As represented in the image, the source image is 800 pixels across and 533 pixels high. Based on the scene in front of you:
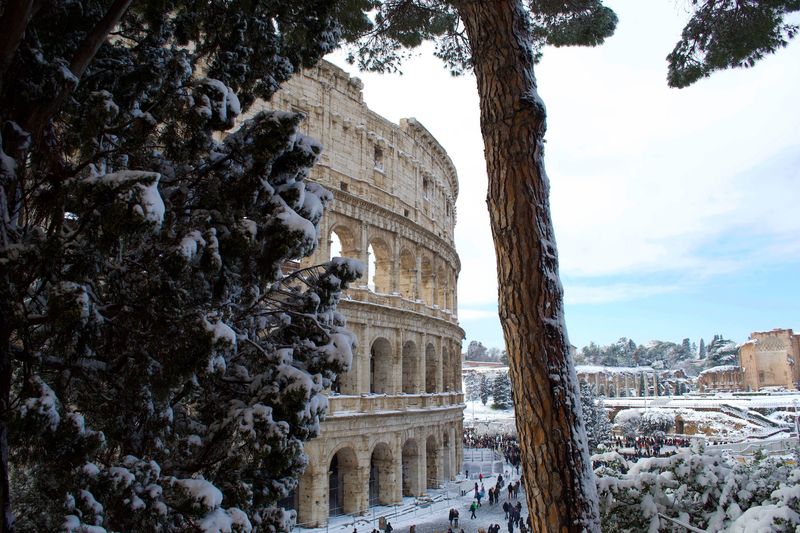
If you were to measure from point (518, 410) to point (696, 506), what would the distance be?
5954 millimetres

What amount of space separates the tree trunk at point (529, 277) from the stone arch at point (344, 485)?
1670 centimetres

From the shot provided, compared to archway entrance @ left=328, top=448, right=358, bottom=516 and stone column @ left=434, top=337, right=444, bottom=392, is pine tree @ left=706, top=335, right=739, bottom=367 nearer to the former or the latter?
stone column @ left=434, top=337, right=444, bottom=392

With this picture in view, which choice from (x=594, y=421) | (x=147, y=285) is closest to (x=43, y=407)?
(x=147, y=285)

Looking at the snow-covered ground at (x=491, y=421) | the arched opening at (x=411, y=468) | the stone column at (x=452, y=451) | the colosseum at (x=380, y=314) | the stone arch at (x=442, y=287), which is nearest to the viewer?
the colosseum at (x=380, y=314)

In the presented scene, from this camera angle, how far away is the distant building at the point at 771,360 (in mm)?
78688

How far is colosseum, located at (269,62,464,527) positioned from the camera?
66.1ft

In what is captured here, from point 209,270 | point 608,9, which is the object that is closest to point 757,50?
point 608,9

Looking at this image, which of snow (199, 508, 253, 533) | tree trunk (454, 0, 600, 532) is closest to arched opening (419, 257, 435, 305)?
snow (199, 508, 253, 533)

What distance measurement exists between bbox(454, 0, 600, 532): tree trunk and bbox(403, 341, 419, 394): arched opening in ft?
64.2

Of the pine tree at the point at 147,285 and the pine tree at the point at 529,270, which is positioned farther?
the pine tree at the point at 147,285

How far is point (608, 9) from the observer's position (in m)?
8.47

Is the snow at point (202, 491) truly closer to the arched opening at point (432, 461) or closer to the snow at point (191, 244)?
the snow at point (191, 244)

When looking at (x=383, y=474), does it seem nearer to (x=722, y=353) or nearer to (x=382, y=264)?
(x=382, y=264)

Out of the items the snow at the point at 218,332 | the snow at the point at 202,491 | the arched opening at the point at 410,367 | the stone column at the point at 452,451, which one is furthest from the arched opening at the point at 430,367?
the snow at the point at 218,332
